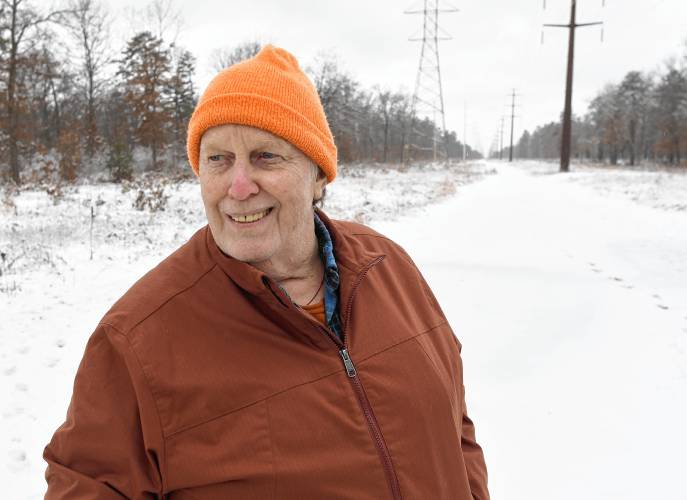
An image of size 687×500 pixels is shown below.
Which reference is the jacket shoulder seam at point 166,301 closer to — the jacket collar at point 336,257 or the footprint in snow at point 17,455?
the jacket collar at point 336,257

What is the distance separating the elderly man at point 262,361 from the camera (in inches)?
44.6

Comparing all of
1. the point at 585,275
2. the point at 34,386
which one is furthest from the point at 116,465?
the point at 585,275

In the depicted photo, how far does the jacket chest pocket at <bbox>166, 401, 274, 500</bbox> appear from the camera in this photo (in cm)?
115

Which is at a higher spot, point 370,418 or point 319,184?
point 319,184

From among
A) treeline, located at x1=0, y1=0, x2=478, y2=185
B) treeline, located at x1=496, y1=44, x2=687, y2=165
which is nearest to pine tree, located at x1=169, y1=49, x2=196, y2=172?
treeline, located at x1=0, y1=0, x2=478, y2=185

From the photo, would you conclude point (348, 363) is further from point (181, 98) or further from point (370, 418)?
point (181, 98)

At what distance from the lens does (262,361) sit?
4.12ft

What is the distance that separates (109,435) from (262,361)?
38 cm

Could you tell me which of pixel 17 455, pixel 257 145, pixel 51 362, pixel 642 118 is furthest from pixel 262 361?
pixel 642 118

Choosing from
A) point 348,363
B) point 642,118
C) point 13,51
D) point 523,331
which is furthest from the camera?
point 642,118

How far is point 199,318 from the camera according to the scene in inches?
49.3

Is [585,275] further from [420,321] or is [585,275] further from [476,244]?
[420,321]

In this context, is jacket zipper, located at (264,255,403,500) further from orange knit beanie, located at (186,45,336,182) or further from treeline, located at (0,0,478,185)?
treeline, located at (0,0,478,185)

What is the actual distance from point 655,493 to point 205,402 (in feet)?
8.12
